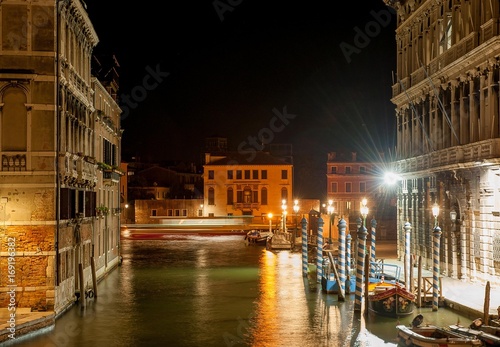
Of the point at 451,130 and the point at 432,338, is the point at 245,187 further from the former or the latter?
the point at 432,338

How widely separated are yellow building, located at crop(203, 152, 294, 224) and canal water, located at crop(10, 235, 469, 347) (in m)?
37.9

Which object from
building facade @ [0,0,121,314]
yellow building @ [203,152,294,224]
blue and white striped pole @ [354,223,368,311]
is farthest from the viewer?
yellow building @ [203,152,294,224]

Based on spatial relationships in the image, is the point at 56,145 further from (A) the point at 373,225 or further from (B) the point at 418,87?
(B) the point at 418,87

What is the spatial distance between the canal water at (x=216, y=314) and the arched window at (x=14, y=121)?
15.1ft

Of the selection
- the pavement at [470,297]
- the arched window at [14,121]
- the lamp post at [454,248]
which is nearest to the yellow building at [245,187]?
the lamp post at [454,248]

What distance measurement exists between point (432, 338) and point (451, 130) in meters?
12.3

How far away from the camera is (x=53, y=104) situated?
1789 centimetres

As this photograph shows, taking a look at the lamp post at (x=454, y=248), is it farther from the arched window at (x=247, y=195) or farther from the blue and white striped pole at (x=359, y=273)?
A: the arched window at (x=247, y=195)

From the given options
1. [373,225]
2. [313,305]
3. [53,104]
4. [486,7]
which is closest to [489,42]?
[486,7]

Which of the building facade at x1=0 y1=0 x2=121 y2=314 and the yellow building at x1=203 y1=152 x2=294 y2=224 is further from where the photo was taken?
the yellow building at x1=203 y1=152 x2=294 y2=224

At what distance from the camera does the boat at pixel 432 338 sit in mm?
13945

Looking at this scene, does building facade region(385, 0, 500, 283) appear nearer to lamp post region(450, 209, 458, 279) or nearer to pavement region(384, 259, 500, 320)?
lamp post region(450, 209, 458, 279)

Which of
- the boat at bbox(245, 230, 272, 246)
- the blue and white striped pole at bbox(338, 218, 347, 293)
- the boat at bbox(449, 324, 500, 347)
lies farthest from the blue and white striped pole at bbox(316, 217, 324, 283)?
the boat at bbox(245, 230, 272, 246)

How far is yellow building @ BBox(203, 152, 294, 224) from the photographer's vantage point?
71312mm
